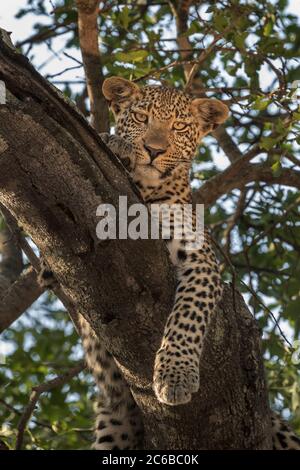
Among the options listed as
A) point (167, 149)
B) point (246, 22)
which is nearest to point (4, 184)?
point (167, 149)

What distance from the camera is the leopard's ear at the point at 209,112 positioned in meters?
6.74

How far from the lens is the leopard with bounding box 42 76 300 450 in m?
4.68

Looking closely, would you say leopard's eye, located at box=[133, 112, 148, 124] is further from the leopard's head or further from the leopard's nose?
the leopard's nose

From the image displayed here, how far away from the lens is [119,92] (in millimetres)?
6641

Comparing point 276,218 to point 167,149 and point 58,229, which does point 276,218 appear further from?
point 58,229

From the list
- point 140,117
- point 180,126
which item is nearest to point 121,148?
point 140,117

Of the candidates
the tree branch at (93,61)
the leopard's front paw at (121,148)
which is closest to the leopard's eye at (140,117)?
the tree branch at (93,61)

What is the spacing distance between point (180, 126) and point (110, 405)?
203cm

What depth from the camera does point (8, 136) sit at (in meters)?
4.09

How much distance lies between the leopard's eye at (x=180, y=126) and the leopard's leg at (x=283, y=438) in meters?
2.13

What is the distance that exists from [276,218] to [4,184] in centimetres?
386

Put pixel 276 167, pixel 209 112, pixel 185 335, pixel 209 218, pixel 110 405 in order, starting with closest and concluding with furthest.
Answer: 1. pixel 185 335
2. pixel 110 405
3. pixel 276 167
4. pixel 209 112
5. pixel 209 218

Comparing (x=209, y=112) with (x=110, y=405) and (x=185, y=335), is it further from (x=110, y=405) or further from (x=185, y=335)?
(x=185, y=335)

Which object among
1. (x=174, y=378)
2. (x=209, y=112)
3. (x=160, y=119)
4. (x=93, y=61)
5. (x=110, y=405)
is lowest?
(x=174, y=378)
